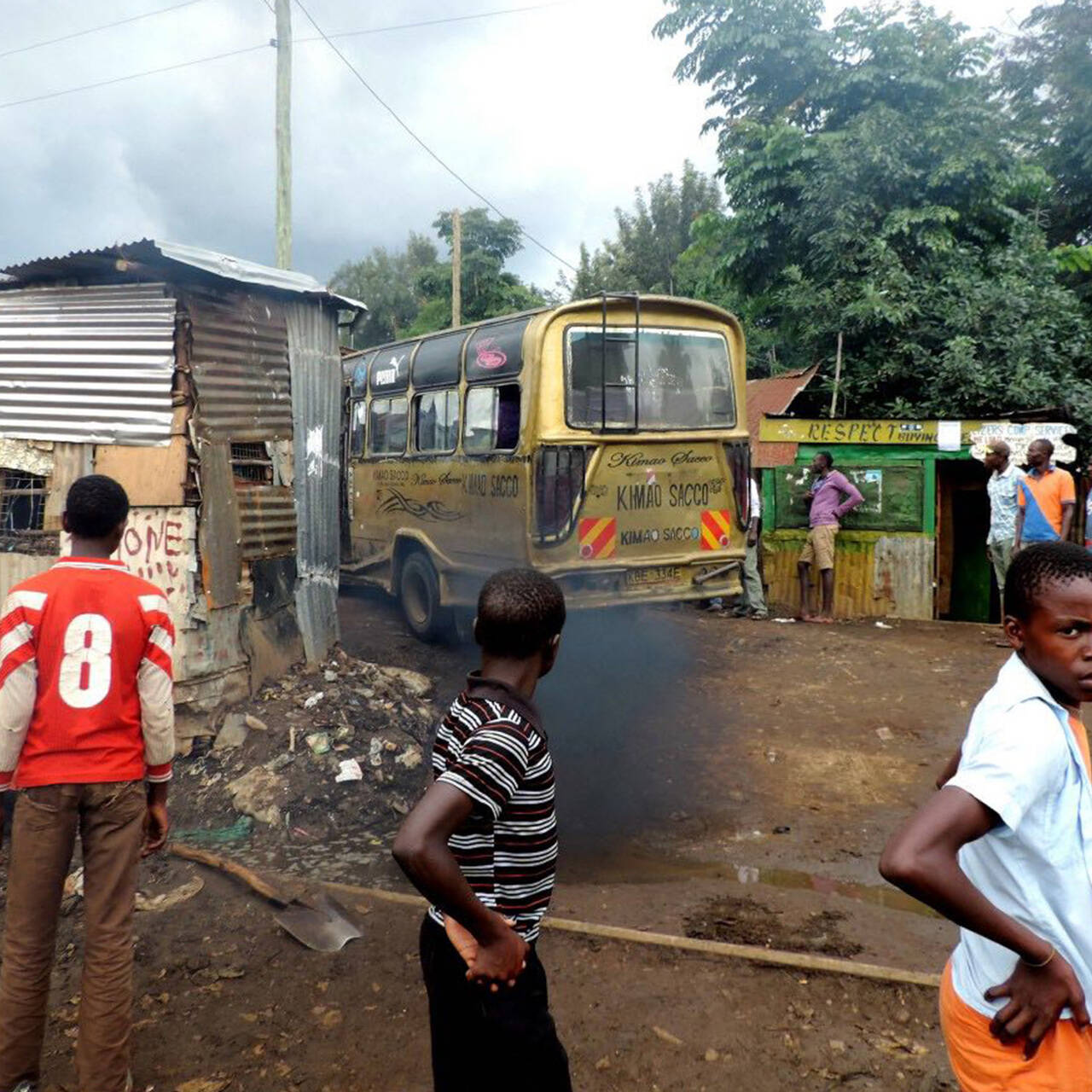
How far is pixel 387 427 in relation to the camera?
8.91 metres

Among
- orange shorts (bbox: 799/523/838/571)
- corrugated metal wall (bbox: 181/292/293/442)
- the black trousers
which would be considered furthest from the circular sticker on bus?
the black trousers

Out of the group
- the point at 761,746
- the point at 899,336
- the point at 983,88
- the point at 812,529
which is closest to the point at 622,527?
the point at 761,746

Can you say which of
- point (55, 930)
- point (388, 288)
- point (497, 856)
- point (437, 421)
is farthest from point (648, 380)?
point (388, 288)

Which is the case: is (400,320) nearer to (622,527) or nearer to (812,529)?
(812,529)

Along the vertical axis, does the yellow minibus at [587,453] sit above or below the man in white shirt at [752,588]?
above

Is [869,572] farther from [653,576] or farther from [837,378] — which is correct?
[653,576]

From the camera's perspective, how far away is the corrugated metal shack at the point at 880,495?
9.91 meters

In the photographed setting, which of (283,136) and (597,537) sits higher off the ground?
(283,136)

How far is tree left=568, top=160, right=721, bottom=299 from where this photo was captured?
27672 mm

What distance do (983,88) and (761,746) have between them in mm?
11449

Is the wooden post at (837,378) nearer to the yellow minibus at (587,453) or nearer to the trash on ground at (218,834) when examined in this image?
the yellow minibus at (587,453)

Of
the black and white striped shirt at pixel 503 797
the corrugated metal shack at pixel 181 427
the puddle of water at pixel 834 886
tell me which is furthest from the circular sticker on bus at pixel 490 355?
the black and white striped shirt at pixel 503 797

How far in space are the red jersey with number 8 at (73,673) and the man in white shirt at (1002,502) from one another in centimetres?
733

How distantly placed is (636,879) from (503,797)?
2957 millimetres
